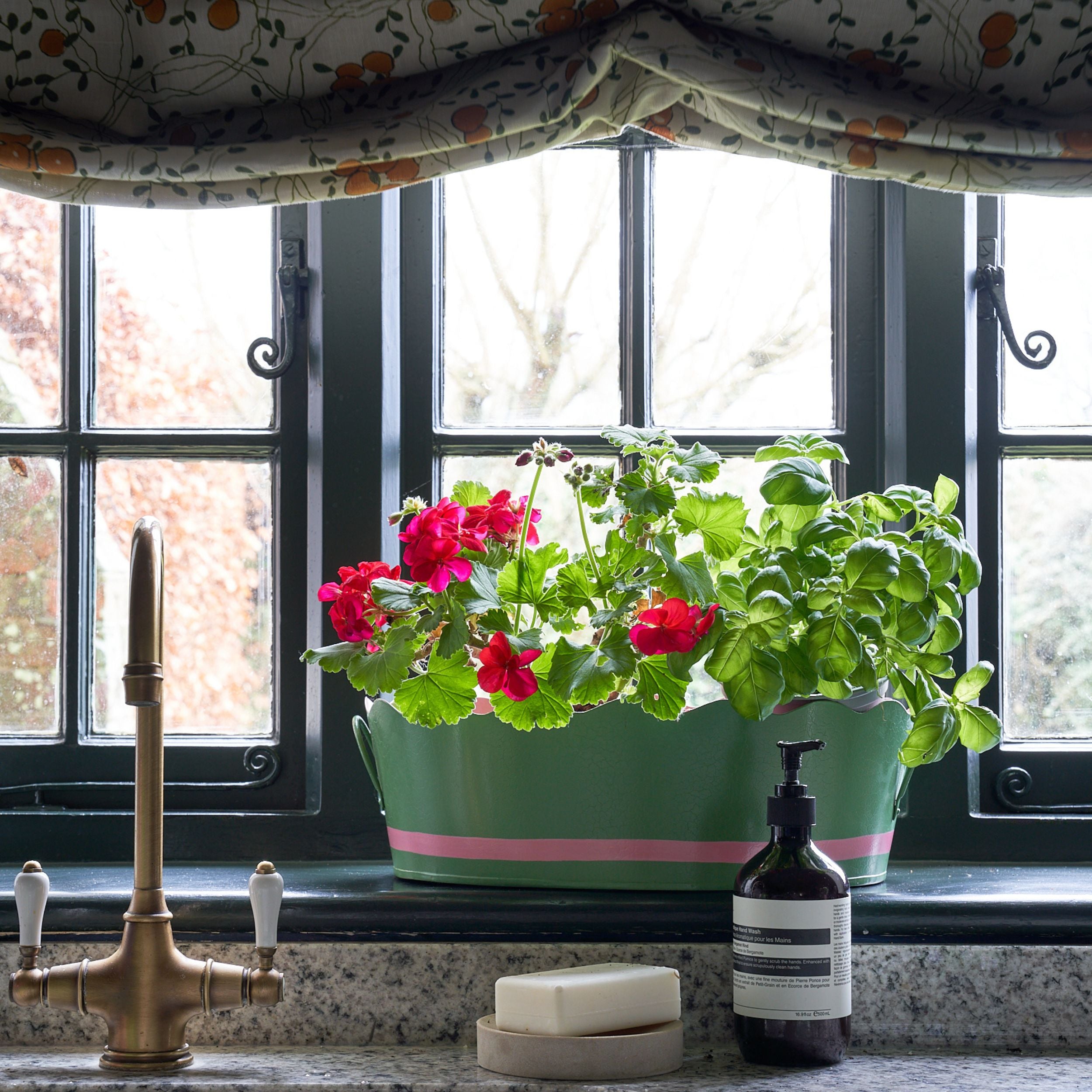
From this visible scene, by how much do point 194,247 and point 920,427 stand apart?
2.88 ft

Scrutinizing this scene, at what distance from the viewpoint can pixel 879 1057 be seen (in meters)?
0.96

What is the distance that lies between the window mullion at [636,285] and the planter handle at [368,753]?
48 cm

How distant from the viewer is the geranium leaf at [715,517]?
3.48ft

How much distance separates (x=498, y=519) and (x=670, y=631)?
192 millimetres

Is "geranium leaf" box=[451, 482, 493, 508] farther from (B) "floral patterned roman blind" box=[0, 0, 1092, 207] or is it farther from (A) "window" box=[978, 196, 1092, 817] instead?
(A) "window" box=[978, 196, 1092, 817]

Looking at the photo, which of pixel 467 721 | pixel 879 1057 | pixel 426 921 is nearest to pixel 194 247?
pixel 467 721

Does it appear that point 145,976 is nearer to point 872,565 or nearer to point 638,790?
point 638,790

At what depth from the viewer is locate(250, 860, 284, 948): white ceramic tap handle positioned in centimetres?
94

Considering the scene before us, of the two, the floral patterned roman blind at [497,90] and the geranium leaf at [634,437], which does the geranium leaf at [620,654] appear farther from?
the floral patterned roman blind at [497,90]

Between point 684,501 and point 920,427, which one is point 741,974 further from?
point 920,427

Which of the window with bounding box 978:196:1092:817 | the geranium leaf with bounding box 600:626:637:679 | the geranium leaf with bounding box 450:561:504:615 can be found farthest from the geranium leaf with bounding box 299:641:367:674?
the window with bounding box 978:196:1092:817

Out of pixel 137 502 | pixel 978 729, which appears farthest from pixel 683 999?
pixel 137 502

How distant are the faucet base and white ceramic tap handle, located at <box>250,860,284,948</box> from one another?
109 millimetres

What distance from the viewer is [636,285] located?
1.37 metres
